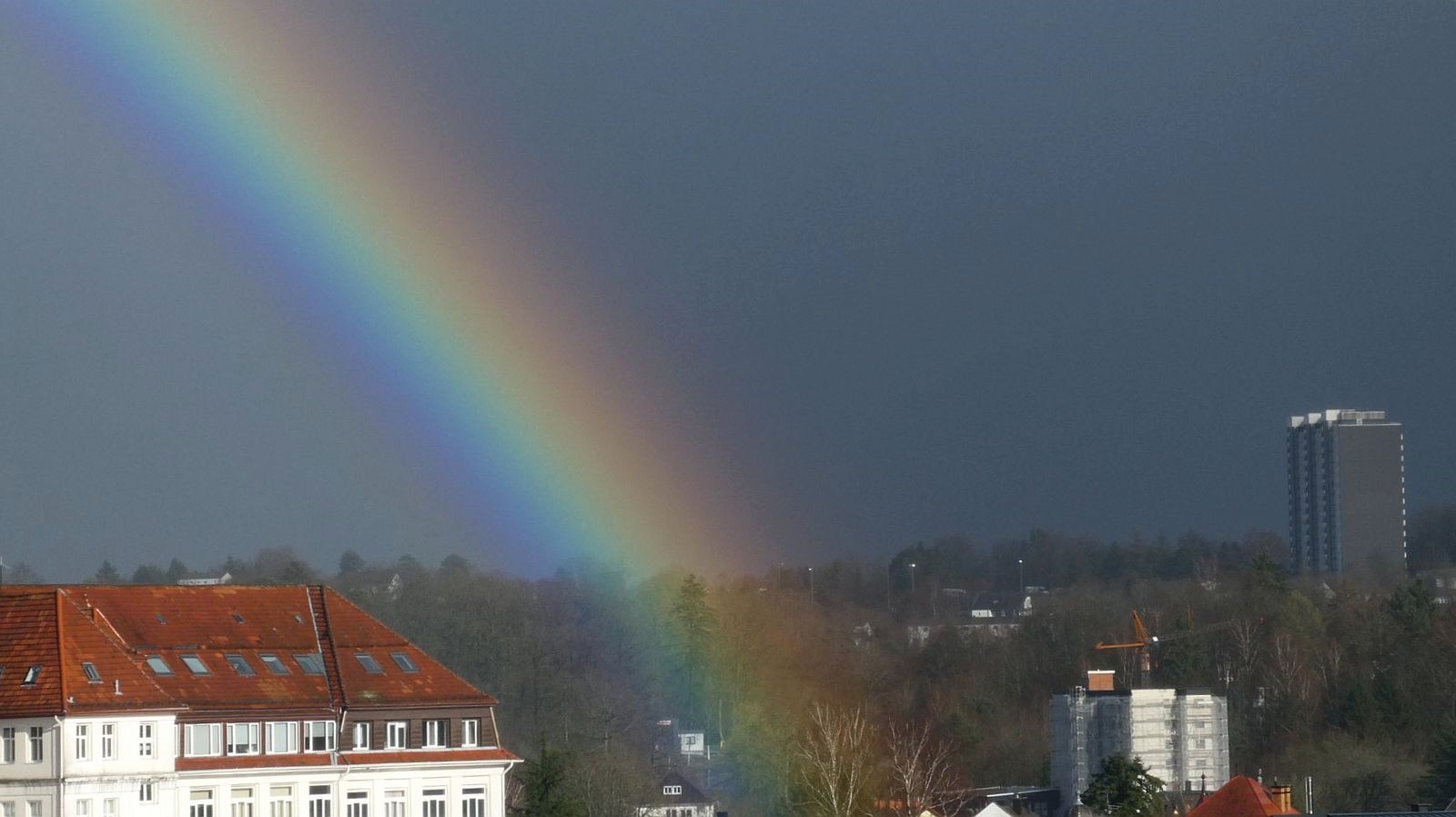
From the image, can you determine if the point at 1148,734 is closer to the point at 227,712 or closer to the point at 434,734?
the point at 434,734

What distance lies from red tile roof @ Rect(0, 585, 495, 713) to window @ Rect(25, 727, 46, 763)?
614 millimetres

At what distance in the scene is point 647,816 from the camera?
93.1 m

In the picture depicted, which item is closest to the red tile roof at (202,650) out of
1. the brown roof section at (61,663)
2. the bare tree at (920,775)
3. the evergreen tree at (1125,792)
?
the brown roof section at (61,663)

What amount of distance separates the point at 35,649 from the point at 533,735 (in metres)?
67.0

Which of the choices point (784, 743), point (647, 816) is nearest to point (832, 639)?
point (784, 743)

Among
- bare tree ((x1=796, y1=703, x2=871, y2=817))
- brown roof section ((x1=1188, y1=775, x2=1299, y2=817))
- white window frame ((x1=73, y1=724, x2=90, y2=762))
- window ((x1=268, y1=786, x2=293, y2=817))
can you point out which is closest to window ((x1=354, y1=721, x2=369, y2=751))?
window ((x1=268, y1=786, x2=293, y2=817))

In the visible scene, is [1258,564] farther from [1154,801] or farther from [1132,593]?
[1154,801]

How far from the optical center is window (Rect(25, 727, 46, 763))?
5681cm

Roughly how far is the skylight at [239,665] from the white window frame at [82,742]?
20.5 feet

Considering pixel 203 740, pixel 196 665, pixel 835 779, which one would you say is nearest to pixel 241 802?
pixel 203 740

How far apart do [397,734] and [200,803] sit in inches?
238

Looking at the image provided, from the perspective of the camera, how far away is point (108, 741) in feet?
190

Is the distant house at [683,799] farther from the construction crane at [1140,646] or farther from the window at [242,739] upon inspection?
the window at [242,739]

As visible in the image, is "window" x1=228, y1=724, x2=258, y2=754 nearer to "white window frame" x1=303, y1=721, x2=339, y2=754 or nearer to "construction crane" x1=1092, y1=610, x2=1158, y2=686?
"white window frame" x1=303, y1=721, x2=339, y2=754
